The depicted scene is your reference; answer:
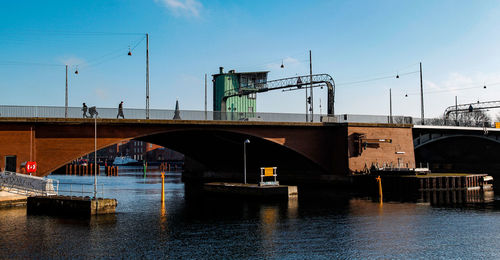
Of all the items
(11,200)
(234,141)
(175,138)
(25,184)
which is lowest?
(11,200)

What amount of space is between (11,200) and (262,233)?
70.6 feet

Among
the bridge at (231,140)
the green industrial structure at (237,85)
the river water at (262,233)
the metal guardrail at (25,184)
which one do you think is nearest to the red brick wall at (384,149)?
the bridge at (231,140)

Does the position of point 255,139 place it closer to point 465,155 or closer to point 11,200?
point 11,200

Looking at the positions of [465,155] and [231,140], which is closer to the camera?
[231,140]

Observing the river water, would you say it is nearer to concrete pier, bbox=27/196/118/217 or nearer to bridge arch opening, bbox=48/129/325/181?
concrete pier, bbox=27/196/118/217

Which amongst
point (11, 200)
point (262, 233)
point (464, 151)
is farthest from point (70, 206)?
point (464, 151)

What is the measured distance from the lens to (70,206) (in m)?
32.3

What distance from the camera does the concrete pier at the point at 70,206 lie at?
103 ft

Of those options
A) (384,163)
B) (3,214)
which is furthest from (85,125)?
(384,163)

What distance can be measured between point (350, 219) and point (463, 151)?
69.6 meters

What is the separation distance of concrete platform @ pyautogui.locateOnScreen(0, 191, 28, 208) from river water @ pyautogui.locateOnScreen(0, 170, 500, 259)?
1526mm

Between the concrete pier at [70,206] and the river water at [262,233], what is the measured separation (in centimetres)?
88

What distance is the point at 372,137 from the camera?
61.3m

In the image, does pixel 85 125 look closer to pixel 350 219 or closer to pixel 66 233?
pixel 66 233
